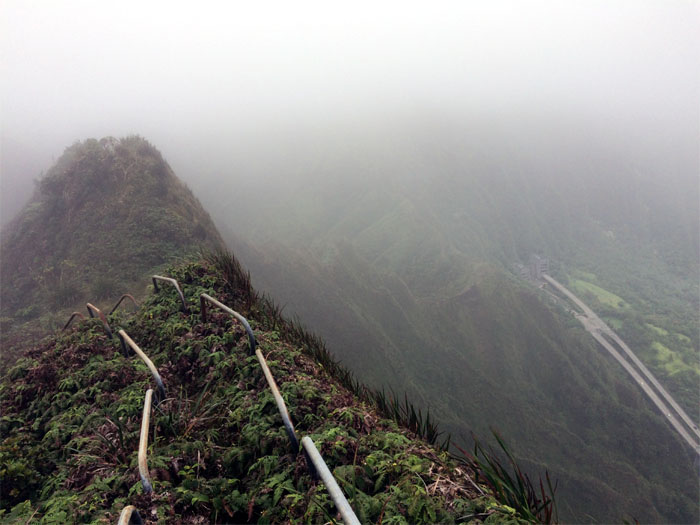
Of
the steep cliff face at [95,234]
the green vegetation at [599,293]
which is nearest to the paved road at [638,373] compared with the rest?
the green vegetation at [599,293]

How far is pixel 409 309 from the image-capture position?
42.6m

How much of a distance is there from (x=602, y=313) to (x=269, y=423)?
95.5 m

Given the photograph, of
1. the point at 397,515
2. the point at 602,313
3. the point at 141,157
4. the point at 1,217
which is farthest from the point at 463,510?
the point at 602,313

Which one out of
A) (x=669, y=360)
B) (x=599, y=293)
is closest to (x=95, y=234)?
(x=669, y=360)

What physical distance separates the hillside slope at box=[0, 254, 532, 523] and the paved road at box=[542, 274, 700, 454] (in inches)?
2669

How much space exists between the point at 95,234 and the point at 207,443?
15120mm

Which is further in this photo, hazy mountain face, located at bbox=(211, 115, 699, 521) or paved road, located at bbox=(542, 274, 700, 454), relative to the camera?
paved road, located at bbox=(542, 274, 700, 454)

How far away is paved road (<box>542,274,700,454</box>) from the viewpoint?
48500mm

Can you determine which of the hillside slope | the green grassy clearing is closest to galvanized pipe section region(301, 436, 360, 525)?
the hillside slope

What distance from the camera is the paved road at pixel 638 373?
4850 centimetres

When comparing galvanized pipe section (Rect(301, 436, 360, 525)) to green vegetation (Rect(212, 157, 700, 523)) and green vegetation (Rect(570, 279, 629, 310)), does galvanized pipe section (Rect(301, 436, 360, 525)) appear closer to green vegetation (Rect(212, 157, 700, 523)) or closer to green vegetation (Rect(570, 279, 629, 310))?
green vegetation (Rect(212, 157, 700, 523))

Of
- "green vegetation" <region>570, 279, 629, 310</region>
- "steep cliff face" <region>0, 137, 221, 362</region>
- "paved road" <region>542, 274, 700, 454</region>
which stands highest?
"steep cliff face" <region>0, 137, 221, 362</region>

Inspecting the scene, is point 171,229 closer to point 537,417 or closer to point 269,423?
point 269,423

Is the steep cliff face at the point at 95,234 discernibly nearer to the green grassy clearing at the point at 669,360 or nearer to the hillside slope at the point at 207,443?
the hillside slope at the point at 207,443
